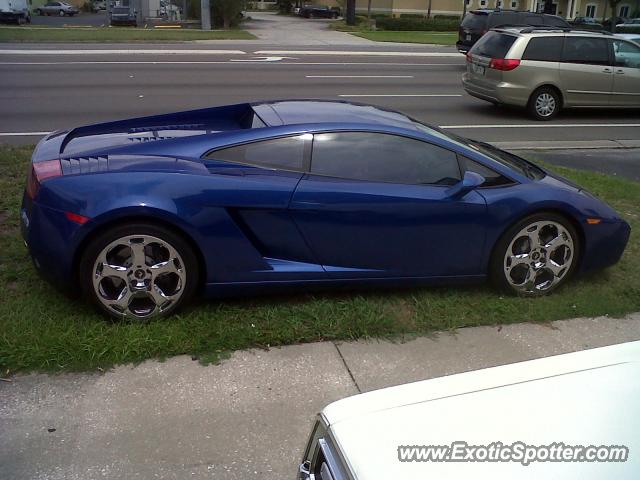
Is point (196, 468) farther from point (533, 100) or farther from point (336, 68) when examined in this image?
point (336, 68)

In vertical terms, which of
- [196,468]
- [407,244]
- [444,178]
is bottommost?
[196,468]

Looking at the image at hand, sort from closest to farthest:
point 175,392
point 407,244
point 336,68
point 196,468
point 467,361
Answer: point 196,468
point 175,392
point 467,361
point 407,244
point 336,68

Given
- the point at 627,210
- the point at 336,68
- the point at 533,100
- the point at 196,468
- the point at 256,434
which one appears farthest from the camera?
the point at 336,68

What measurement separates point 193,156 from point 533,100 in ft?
33.4

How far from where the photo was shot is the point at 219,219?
14.0 ft

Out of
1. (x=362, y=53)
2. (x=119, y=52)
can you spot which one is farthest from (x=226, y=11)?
(x=119, y=52)

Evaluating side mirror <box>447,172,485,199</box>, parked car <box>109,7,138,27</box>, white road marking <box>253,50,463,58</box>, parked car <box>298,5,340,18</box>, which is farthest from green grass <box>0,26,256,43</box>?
parked car <box>298,5,340,18</box>

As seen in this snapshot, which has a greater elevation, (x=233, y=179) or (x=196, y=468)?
(x=233, y=179)

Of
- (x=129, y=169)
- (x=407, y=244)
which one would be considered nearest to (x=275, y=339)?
(x=407, y=244)

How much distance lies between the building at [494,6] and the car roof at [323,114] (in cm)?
5824

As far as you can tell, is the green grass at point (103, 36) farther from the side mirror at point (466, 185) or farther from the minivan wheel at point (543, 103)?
the side mirror at point (466, 185)

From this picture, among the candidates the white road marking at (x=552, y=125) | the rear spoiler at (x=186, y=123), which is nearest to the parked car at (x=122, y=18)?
the white road marking at (x=552, y=125)

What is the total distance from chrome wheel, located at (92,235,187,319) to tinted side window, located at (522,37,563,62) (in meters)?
10.7

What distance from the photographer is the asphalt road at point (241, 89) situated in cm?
1227
